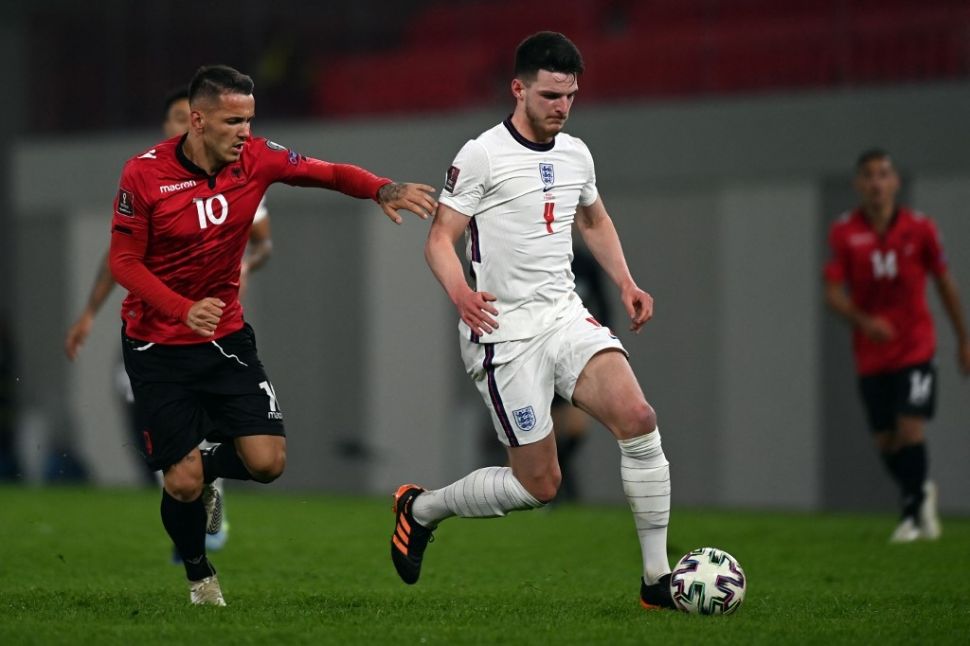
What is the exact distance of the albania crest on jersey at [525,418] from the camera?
5.86 metres

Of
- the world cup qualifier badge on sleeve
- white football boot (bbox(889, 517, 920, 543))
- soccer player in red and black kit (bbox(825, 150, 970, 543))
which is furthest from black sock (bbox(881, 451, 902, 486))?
the world cup qualifier badge on sleeve

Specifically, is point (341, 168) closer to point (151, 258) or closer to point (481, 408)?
point (151, 258)

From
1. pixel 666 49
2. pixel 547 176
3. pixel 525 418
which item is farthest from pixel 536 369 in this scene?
pixel 666 49

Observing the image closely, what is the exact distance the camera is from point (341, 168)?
6012 mm

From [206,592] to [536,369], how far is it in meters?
1.48

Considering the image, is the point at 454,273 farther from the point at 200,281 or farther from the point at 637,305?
the point at 200,281

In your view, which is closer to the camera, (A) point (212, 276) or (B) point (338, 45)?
(A) point (212, 276)

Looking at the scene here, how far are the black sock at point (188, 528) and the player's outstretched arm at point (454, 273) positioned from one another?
4.05 ft

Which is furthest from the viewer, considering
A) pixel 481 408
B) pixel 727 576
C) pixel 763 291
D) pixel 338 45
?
pixel 338 45

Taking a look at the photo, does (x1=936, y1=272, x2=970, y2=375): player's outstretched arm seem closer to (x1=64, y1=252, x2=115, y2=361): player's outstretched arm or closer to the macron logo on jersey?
(x1=64, y1=252, x2=115, y2=361): player's outstretched arm

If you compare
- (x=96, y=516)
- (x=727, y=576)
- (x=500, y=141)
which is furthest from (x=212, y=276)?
(x=96, y=516)

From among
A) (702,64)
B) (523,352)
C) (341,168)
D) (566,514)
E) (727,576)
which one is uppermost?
(702,64)

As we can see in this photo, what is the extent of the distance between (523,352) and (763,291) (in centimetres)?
834

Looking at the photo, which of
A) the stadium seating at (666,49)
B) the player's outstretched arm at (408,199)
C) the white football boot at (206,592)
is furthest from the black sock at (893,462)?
the stadium seating at (666,49)
